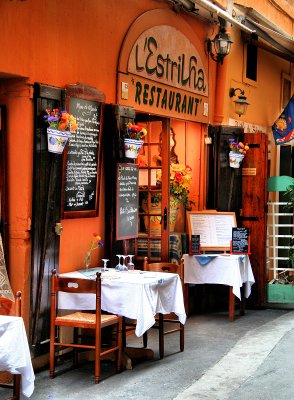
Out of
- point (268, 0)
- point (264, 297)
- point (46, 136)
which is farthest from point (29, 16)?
point (268, 0)

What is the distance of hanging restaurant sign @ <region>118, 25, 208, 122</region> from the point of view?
9.37 meters

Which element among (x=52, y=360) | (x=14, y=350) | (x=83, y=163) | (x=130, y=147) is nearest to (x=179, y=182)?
(x=130, y=147)

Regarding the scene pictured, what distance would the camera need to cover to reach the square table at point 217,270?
10320mm

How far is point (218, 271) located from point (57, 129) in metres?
3.93

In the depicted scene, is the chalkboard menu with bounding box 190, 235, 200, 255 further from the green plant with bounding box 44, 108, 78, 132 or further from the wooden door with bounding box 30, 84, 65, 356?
the green plant with bounding box 44, 108, 78, 132

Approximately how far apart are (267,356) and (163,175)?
318 centimetres

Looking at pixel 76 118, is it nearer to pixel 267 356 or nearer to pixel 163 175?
pixel 163 175

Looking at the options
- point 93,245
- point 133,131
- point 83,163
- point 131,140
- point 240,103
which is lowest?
point 93,245

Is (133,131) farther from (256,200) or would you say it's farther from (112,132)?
(256,200)

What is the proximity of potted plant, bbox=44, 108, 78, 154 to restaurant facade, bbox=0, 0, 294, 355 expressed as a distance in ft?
0.31

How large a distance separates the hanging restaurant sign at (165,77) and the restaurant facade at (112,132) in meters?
0.03

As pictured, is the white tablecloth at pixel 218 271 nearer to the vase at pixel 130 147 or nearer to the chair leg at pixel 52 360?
the vase at pixel 130 147

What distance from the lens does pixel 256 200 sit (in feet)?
37.4

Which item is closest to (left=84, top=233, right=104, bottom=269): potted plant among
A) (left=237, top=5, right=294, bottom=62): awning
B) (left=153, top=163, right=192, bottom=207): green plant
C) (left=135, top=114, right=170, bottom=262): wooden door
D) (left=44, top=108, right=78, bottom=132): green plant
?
(left=44, top=108, right=78, bottom=132): green plant
